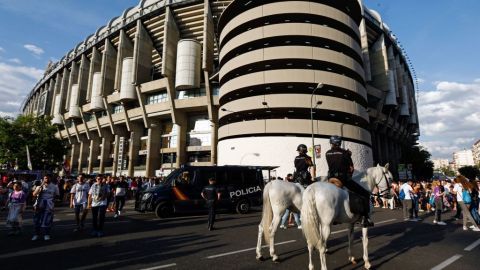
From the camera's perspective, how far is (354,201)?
5.57m

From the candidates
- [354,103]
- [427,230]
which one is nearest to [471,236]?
[427,230]

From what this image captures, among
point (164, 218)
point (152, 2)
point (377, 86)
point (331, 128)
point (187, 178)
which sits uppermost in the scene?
point (152, 2)

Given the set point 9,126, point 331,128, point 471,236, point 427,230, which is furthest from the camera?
A: point 9,126

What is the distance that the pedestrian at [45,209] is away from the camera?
27.9 feet

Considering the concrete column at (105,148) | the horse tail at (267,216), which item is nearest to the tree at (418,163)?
the concrete column at (105,148)

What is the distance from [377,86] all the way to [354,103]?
17.3 m

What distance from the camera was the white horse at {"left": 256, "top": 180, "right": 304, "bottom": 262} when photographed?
235 inches

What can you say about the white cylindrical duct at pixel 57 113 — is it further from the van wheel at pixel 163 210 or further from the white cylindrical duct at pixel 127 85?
the van wheel at pixel 163 210

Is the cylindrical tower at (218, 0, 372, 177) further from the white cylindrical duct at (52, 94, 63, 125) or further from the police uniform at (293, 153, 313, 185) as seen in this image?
the white cylindrical duct at (52, 94, 63, 125)

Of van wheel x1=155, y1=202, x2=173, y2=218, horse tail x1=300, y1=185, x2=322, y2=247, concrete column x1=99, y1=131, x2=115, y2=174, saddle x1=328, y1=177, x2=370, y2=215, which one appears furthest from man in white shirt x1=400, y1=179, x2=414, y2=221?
concrete column x1=99, y1=131, x2=115, y2=174

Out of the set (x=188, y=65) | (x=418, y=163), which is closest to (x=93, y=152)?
(x=188, y=65)

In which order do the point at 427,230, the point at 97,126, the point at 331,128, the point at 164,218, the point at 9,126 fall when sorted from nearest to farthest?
the point at 427,230, the point at 164,218, the point at 331,128, the point at 9,126, the point at 97,126

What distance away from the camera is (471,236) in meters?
8.72

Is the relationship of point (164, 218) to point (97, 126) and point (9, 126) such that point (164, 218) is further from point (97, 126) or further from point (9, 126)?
point (97, 126)
